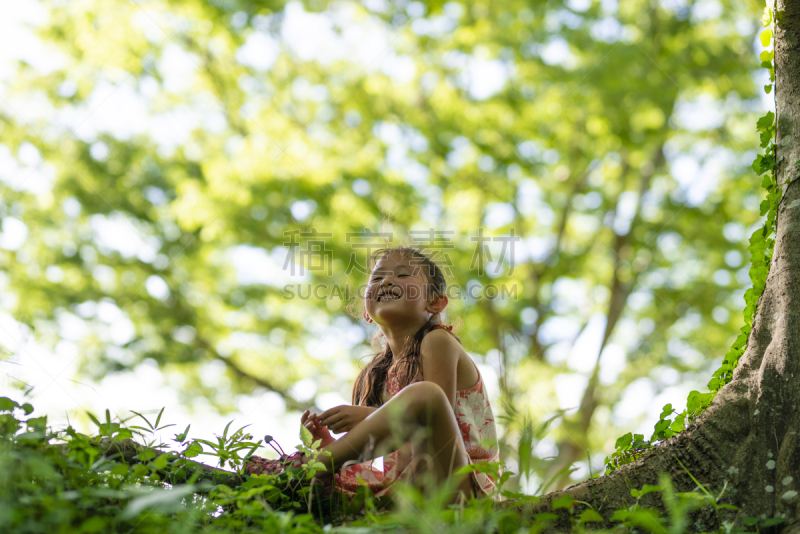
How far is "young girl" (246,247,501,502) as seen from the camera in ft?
6.20

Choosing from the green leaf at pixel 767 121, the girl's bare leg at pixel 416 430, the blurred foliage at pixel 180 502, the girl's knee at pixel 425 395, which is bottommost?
the blurred foliage at pixel 180 502

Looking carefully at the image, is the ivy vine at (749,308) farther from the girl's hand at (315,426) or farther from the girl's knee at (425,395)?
the girl's hand at (315,426)

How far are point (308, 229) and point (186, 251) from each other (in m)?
2.41

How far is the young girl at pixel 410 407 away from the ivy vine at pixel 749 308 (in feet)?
1.96

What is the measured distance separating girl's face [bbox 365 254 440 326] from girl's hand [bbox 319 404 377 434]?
879 mm

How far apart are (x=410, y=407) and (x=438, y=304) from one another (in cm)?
139

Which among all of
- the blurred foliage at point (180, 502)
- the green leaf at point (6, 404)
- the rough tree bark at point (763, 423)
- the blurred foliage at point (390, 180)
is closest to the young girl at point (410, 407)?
A: the blurred foliage at point (180, 502)

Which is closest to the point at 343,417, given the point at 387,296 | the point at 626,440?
the point at 387,296

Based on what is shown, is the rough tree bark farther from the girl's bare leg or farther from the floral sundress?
the floral sundress

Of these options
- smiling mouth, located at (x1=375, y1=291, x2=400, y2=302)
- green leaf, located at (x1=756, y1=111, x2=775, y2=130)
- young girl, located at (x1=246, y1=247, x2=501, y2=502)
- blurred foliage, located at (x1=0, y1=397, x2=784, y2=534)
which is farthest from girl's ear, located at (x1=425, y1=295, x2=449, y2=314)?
green leaf, located at (x1=756, y1=111, x2=775, y2=130)

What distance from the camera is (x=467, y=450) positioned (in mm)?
2502

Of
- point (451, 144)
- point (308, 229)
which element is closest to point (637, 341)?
point (451, 144)

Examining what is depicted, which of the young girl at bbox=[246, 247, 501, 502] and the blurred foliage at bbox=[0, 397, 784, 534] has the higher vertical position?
the young girl at bbox=[246, 247, 501, 502]

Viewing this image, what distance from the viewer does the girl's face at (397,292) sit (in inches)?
114
